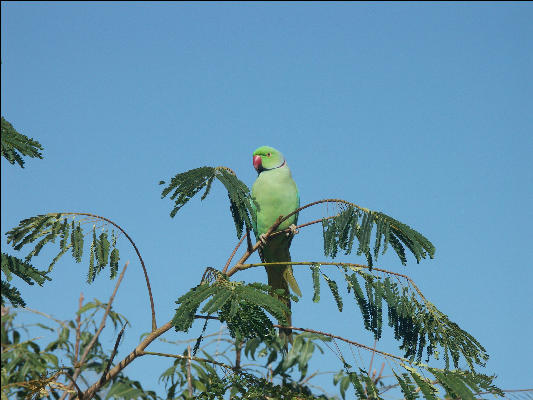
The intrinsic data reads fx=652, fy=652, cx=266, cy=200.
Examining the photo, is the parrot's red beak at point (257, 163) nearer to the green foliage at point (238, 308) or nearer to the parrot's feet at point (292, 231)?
the parrot's feet at point (292, 231)

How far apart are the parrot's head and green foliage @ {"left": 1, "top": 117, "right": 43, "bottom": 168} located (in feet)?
8.41

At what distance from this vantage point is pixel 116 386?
388cm

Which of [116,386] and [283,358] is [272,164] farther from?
[116,386]

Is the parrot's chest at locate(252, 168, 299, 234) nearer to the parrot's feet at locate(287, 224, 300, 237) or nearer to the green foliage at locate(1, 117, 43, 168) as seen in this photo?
the parrot's feet at locate(287, 224, 300, 237)

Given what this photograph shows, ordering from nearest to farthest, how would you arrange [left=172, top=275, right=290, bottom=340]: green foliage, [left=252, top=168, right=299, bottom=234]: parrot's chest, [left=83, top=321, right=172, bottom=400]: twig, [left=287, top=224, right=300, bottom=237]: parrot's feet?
[left=172, top=275, right=290, bottom=340]: green foliage
[left=83, top=321, right=172, bottom=400]: twig
[left=287, top=224, right=300, bottom=237]: parrot's feet
[left=252, top=168, right=299, bottom=234]: parrot's chest

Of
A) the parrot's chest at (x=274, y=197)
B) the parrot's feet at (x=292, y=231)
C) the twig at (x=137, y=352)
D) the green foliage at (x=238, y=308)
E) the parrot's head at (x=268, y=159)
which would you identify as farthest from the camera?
the parrot's head at (x=268, y=159)

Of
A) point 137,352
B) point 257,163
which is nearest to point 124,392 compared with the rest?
point 137,352

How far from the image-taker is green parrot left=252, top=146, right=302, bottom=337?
5449 millimetres

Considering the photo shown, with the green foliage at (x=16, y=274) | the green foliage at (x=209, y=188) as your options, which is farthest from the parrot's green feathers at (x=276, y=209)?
the green foliage at (x=16, y=274)

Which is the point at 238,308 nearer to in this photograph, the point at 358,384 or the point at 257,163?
the point at 358,384

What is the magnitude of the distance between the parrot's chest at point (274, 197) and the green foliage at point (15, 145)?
7.11 ft

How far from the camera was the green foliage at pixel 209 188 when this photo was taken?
4.38 metres

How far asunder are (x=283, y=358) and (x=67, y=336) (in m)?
1.42

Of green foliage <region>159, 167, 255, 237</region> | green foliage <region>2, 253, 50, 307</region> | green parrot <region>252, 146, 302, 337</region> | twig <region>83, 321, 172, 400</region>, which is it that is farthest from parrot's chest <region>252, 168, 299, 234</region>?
green foliage <region>2, 253, 50, 307</region>
